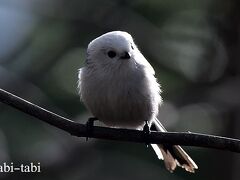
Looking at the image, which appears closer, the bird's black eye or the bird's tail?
the bird's black eye

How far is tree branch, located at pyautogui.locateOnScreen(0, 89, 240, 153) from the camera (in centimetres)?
254

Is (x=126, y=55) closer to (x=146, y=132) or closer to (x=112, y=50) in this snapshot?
(x=112, y=50)

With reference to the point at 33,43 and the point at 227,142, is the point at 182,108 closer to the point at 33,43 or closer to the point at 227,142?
the point at 33,43

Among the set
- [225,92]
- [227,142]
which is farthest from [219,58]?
[227,142]

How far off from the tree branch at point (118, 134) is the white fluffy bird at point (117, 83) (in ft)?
0.78

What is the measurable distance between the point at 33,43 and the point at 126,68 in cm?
277

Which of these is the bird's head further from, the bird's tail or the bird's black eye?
the bird's tail

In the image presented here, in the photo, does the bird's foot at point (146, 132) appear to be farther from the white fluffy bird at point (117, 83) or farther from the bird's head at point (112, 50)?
the bird's head at point (112, 50)

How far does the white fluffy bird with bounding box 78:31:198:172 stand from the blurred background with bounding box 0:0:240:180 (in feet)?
6.47

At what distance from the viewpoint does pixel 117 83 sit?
9.78 feet

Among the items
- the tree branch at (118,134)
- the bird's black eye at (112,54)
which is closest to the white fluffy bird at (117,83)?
the bird's black eye at (112,54)

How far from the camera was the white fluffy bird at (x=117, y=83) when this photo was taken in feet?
9.79

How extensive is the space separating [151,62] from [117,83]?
2.85 meters

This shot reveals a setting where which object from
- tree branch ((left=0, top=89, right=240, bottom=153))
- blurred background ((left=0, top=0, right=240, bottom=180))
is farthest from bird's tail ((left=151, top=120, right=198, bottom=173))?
blurred background ((left=0, top=0, right=240, bottom=180))
